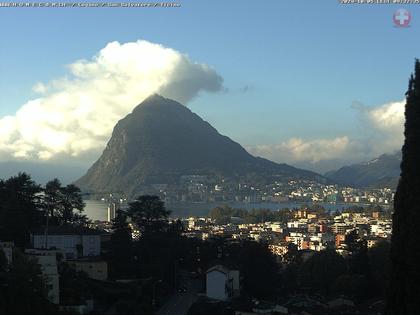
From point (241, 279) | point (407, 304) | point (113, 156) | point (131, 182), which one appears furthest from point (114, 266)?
point (113, 156)

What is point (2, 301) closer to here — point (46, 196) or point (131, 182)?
point (46, 196)

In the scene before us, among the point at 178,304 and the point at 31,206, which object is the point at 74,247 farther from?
the point at 178,304

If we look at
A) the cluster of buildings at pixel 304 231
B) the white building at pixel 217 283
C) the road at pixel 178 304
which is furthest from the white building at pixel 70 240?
the cluster of buildings at pixel 304 231

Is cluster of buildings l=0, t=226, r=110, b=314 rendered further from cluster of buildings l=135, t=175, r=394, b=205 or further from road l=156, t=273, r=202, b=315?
cluster of buildings l=135, t=175, r=394, b=205

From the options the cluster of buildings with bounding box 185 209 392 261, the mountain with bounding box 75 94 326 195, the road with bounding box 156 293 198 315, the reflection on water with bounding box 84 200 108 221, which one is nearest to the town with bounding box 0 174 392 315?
the road with bounding box 156 293 198 315

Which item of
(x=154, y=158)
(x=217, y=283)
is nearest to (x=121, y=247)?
(x=217, y=283)

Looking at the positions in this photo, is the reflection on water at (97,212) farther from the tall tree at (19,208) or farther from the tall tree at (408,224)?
the tall tree at (408,224)
